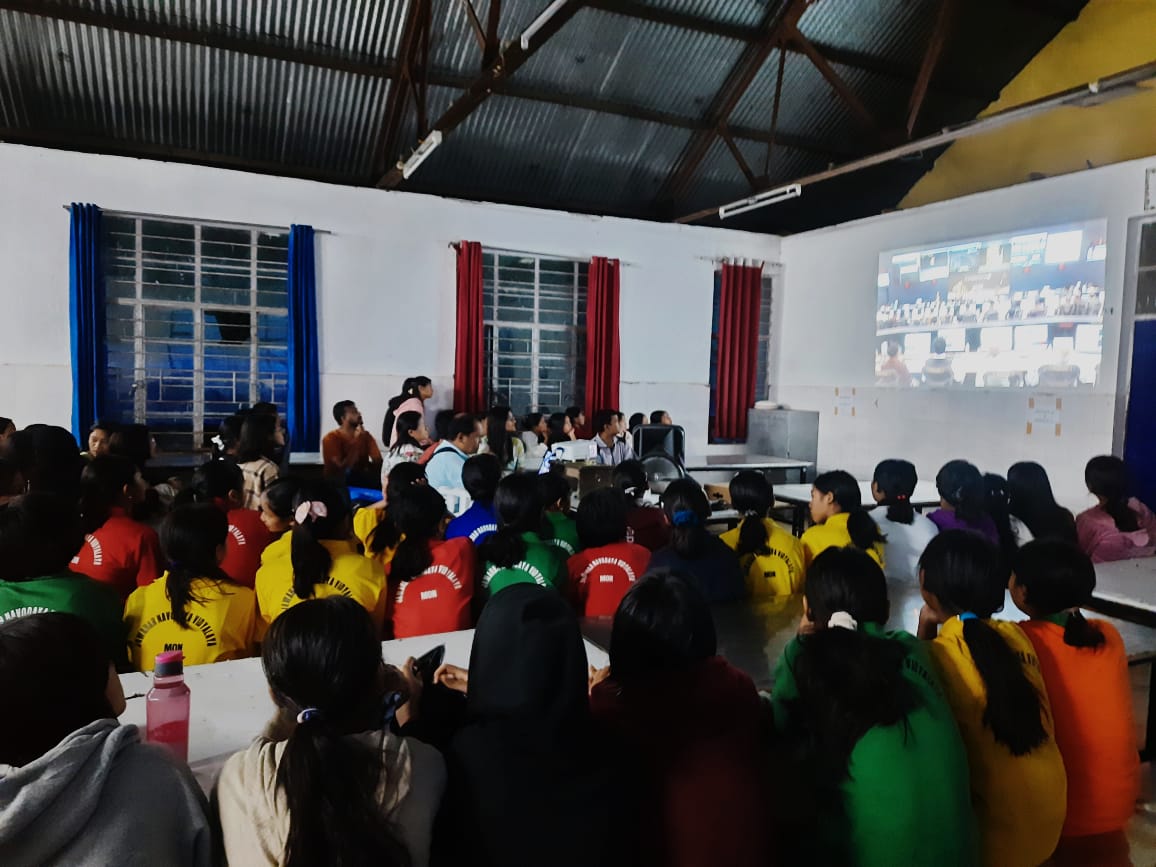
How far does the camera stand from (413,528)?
257 cm

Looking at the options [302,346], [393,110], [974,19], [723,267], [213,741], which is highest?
[974,19]

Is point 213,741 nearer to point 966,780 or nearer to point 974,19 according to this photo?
point 966,780

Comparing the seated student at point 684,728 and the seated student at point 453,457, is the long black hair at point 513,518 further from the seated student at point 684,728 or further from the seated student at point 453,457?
the seated student at point 453,457

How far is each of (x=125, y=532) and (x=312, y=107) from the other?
5.62 meters

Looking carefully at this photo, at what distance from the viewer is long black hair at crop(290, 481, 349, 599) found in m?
2.29

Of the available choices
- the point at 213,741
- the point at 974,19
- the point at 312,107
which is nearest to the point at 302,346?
the point at 312,107

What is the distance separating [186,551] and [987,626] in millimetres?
2000

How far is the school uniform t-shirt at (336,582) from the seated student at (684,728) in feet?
3.61

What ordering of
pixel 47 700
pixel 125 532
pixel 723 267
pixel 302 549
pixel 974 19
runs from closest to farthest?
pixel 47 700
pixel 302 549
pixel 125 532
pixel 974 19
pixel 723 267

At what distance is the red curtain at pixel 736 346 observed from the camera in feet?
29.6

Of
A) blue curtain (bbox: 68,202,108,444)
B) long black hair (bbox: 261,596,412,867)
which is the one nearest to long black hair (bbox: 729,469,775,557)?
long black hair (bbox: 261,596,412,867)

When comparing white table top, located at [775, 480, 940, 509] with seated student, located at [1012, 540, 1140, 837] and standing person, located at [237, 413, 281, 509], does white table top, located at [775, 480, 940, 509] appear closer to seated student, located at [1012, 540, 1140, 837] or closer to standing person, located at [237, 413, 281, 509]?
seated student, located at [1012, 540, 1140, 837]

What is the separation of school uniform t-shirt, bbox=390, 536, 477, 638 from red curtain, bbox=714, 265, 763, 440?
273 inches

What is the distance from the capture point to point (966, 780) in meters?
1.41
